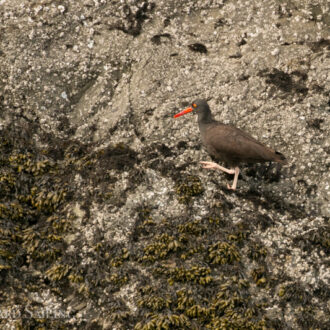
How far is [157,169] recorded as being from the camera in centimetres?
938

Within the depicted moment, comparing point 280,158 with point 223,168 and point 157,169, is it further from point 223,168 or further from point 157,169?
point 157,169

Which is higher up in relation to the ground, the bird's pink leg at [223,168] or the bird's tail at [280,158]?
the bird's tail at [280,158]

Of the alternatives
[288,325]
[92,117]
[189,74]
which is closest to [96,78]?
[92,117]

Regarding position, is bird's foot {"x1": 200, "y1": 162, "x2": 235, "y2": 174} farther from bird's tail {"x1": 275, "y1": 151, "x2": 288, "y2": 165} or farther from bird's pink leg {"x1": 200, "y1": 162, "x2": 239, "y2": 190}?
bird's tail {"x1": 275, "y1": 151, "x2": 288, "y2": 165}

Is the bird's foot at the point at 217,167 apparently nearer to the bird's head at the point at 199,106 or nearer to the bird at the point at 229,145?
the bird at the point at 229,145

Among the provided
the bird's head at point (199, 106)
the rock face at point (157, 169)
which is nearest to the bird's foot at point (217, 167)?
the rock face at point (157, 169)

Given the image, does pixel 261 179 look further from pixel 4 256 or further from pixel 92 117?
pixel 4 256

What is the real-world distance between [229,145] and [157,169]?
4.78ft

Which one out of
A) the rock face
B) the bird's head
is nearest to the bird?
the bird's head

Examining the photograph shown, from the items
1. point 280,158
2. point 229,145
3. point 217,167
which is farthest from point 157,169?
Answer: point 280,158

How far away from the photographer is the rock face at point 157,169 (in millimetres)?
7949

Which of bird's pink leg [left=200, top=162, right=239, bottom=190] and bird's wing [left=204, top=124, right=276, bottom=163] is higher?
bird's wing [left=204, top=124, right=276, bottom=163]

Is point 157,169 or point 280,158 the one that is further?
point 157,169

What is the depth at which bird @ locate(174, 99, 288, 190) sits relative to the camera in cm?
900
